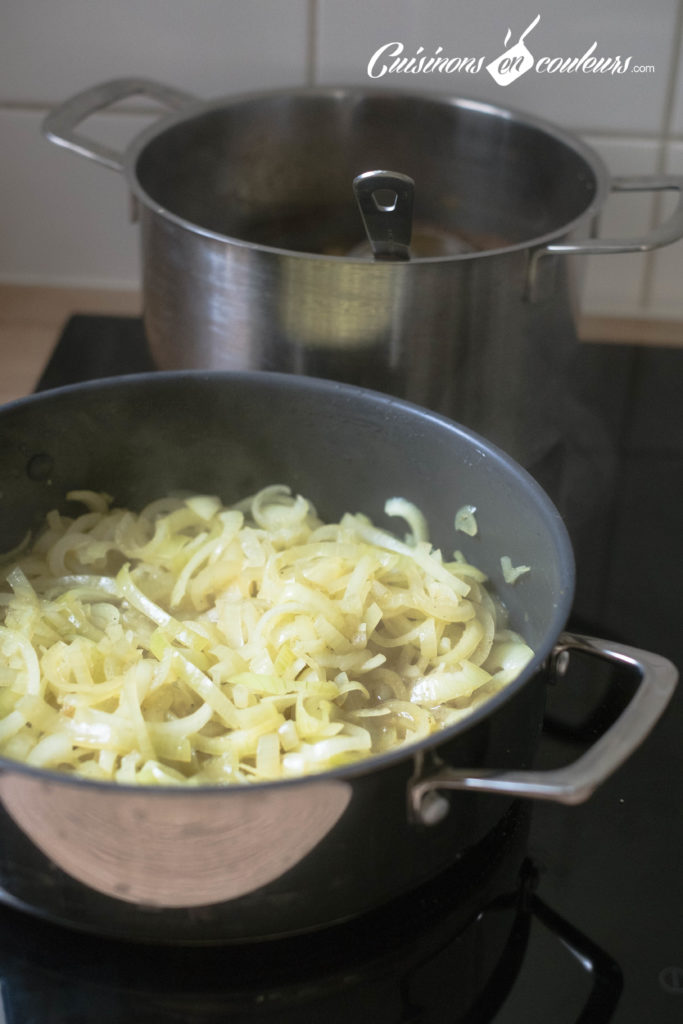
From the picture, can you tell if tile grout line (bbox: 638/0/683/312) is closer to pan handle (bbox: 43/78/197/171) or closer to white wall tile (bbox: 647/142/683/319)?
white wall tile (bbox: 647/142/683/319)

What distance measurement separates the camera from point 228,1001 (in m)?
0.72

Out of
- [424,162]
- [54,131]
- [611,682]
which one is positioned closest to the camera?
[611,682]

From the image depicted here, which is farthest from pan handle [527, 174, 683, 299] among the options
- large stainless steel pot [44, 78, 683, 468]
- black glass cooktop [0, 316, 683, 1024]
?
black glass cooktop [0, 316, 683, 1024]

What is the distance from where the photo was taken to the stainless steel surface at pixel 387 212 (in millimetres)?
965

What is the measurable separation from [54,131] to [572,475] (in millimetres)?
626

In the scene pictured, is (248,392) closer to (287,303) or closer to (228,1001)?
(287,303)

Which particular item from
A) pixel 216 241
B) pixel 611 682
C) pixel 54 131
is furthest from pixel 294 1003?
pixel 54 131

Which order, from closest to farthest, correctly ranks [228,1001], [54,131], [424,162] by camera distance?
1. [228,1001]
2. [54,131]
3. [424,162]

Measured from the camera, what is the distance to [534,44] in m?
1.31

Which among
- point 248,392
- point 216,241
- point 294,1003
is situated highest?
point 216,241

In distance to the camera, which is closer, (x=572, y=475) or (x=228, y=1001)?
(x=228, y=1001)

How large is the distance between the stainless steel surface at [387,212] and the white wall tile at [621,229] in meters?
0.36

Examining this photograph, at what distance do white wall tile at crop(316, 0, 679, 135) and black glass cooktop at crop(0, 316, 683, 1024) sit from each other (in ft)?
2.40

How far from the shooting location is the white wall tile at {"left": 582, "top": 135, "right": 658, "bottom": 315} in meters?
1.38
